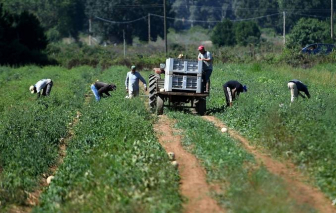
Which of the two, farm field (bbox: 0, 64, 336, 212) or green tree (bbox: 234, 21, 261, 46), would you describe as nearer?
farm field (bbox: 0, 64, 336, 212)

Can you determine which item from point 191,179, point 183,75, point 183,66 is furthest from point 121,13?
point 191,179

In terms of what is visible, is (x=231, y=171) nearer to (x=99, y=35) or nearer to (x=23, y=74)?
(x=23, y=74)

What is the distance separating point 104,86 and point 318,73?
43.6 feet

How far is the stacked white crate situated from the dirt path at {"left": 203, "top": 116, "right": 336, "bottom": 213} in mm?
4839

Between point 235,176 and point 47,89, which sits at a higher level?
point 235,176

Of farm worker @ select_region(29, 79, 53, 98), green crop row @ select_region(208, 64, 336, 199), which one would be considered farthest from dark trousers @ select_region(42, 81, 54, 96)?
green crop row @ select_region(208, 64, 336, 199)

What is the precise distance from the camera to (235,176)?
10555 millimetres

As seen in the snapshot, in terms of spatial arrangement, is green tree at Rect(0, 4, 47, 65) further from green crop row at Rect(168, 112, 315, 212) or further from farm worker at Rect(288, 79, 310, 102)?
green crop row at Rect(168, 112, 315, 212)

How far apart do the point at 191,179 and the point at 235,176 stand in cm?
114

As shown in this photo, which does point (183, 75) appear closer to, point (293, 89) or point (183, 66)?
point (183, 66)

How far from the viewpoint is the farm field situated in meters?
9.79

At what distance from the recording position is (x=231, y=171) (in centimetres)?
1106

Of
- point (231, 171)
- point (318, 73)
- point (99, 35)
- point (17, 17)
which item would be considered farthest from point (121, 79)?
point (99, 35)

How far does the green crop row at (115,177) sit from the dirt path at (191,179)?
207 millimetres
